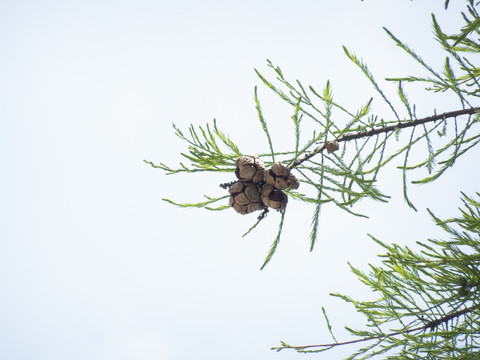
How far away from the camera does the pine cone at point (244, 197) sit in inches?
68.3

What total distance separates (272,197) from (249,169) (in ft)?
0.57

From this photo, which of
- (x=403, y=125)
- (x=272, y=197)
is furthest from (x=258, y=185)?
(x=403, y=125)

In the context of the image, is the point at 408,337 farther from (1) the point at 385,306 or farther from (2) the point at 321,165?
(2) the point at 321,165

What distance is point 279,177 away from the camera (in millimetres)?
1734

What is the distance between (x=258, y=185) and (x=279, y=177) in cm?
12

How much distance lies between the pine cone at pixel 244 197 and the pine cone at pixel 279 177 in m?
0.08

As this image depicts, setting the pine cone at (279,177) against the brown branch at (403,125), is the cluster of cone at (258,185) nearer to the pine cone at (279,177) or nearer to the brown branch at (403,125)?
the pine cone at (279,177)

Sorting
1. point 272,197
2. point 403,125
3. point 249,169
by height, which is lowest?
point 272,197

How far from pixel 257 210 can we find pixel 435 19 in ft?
3.56

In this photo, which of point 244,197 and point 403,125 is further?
point 403,125

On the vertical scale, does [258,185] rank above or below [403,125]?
below

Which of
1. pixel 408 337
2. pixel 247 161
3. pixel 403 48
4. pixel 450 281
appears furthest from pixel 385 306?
pixel 403 48

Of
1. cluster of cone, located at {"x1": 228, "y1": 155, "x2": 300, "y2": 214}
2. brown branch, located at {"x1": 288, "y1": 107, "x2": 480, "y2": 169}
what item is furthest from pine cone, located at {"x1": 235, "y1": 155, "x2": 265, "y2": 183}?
brown branch, located at {"x1": 288, "y1": 107, "x2": 480, "y2": 169}

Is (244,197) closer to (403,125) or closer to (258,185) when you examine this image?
(258,185)
